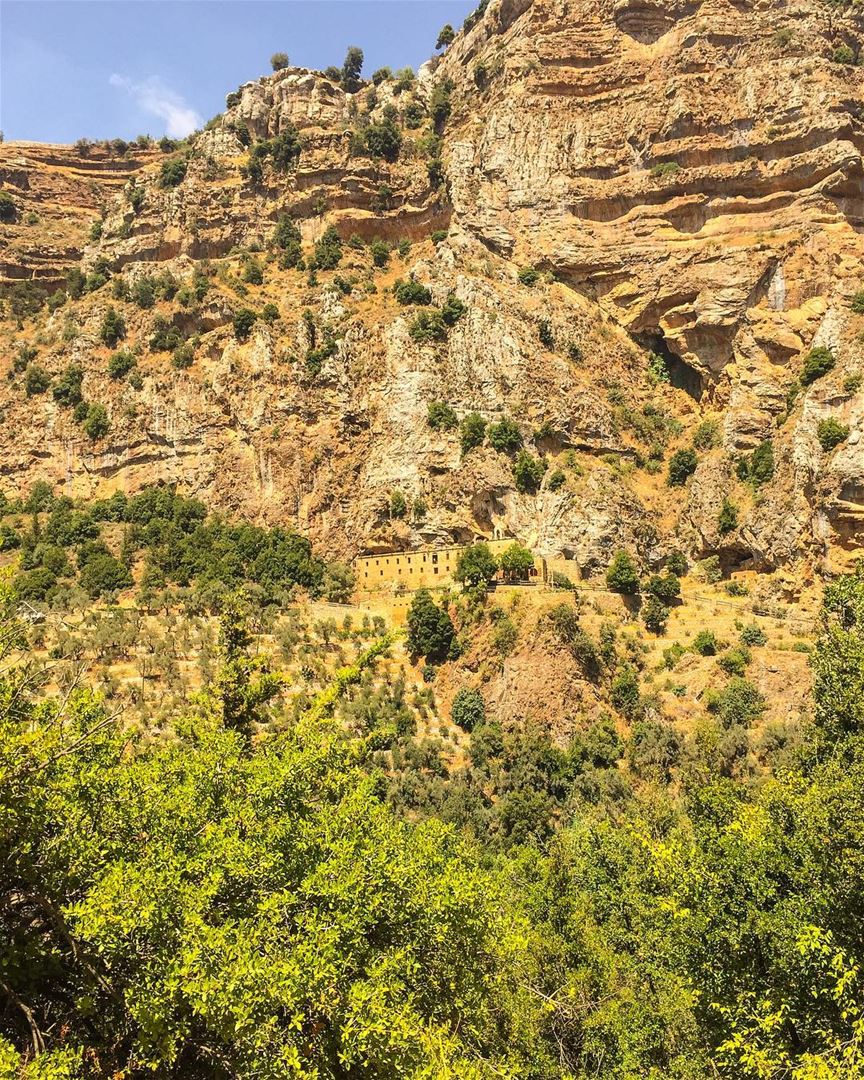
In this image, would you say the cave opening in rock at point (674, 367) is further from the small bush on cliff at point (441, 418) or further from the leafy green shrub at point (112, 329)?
the leafy green shrub at point (112, 329)

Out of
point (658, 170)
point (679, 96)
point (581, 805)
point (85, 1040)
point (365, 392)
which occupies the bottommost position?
point (581, 805)

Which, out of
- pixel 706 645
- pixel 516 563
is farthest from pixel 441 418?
pixel 706 645

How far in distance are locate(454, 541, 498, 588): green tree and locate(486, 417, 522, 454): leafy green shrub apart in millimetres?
8768

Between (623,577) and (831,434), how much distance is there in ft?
47.2

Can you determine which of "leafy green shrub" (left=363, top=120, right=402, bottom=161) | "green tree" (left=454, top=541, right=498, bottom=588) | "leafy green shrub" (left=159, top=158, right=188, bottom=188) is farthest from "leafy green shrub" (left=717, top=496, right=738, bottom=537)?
"leafy green shrub" (left=159, top=158, right=188, bottom=188)

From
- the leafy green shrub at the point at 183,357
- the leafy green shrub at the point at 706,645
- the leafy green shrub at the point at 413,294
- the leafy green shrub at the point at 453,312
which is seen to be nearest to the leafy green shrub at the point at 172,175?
the leafy green shrub at the point at 183,357

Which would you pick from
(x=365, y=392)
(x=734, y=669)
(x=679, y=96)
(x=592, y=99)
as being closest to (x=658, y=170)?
(x=679, y=96)

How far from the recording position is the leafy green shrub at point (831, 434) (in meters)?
46.6

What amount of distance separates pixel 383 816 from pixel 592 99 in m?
71.3

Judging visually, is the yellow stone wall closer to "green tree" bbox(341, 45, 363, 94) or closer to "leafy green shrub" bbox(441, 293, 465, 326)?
"leafy green shrub" bbox(441, 293, 465, 326)

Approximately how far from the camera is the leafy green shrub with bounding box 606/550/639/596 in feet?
158

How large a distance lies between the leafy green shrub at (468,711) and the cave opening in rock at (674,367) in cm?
3270

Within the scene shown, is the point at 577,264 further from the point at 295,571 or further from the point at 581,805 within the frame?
the point at 581,805

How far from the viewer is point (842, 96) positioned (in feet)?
199
